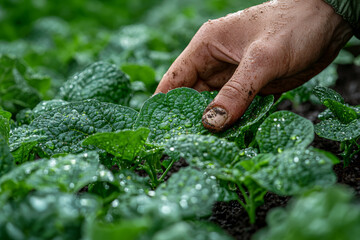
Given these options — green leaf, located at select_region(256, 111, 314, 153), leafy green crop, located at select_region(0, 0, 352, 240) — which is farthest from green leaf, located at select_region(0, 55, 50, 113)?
green leaf, located at select_region(256, 111, 314, 153)

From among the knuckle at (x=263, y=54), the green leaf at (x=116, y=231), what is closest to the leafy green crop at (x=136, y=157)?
the green leaf at (x=116, y=231)

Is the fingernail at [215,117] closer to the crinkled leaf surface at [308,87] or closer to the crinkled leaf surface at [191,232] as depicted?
the crinkled leaf surface at [191,232]

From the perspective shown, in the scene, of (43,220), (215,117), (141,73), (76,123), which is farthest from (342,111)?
(141,73)

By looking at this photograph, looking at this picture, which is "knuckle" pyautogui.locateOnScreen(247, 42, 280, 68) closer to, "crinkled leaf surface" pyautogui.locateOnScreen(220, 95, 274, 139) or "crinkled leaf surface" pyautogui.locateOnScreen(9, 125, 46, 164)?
"crinkled leaf surface" pyautogui.locateOnScreen(220, 95, 274, 139)

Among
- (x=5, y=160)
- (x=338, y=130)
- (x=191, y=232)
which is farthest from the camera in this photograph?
(x=338, y=130)

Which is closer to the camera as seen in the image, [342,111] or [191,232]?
[191,232]

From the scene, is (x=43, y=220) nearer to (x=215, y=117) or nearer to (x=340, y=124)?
(x=215, y=117)

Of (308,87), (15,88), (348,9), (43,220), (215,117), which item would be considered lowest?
(308,87)
